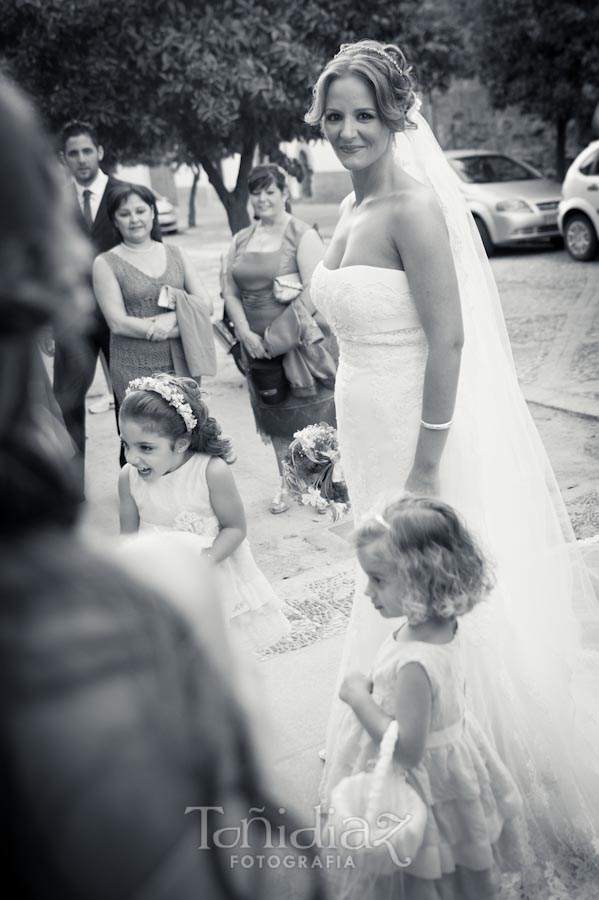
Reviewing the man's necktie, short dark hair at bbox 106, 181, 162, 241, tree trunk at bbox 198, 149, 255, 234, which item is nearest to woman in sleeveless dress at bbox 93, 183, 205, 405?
short dark hair at bbox 106, 181, 162, 241

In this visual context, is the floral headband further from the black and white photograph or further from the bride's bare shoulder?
the bride's bare shoulder

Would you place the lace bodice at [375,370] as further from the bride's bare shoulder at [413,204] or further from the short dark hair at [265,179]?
the short dark hair at [265,179]

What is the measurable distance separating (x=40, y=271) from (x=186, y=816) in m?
0.38

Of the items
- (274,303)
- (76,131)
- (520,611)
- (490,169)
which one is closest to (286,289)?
(274,303)

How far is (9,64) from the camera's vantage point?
10.2 metres

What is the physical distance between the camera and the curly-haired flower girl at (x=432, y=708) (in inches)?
81.5

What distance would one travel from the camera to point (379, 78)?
2695 mm

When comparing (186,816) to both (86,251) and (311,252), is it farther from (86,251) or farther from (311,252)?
(311,252)

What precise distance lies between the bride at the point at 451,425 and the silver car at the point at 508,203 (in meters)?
13.2

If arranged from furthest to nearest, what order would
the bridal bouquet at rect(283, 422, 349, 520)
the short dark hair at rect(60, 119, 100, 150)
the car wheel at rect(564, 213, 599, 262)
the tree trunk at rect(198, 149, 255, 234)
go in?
the car wheel at rect(564, 213, 599, 262) < the tree trunk at rect(198, 149, 255, 234) < the short dark hair at rect(60, 119, 100, 150) < the bridal bouquet at rect(283, 422, 349, 520)

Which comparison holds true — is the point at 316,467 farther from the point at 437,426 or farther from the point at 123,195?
the point at 123,195

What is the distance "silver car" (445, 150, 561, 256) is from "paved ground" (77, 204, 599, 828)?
3.25 metres

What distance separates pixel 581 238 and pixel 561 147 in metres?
7.11

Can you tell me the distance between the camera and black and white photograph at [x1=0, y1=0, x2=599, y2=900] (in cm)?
61
